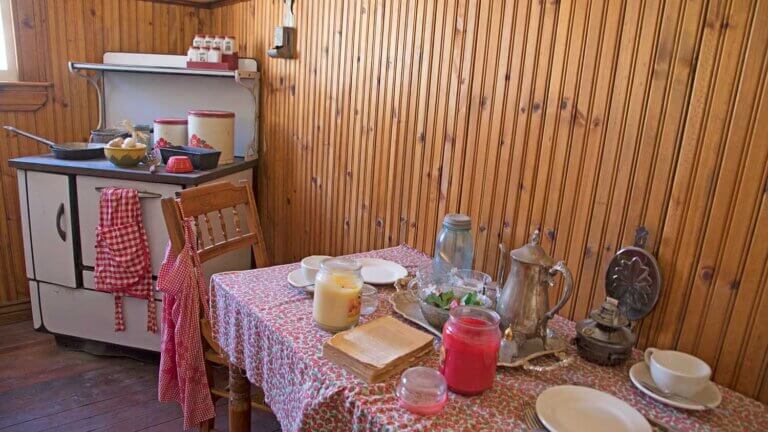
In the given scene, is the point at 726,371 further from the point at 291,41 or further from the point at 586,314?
the point at 291,41

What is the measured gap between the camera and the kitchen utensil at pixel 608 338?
46.9 inches

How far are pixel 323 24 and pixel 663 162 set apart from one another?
5.40ft

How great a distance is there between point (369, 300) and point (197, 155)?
1373 millimetres

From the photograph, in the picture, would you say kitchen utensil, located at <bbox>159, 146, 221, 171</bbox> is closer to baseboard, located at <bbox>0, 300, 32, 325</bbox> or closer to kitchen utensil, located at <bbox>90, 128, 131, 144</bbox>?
kitchen utensil, located at <bbox>90, 128, 131, 144</bbox>

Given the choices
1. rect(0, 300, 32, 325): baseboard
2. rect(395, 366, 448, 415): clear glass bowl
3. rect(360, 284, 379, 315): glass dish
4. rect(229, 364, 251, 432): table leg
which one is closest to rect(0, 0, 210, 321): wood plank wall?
rect(0, 300, 32, 325): baseboard

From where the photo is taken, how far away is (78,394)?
2.23 m

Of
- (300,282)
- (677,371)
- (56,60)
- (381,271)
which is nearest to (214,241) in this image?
(300,282)

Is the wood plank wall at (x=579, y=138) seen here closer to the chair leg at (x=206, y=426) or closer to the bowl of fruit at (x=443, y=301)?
the bowl of fruit at (x=443, y=301)

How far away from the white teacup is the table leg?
1.12m

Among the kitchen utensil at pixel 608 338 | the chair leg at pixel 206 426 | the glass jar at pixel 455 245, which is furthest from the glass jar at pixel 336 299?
the chair leg at pixel 206 426

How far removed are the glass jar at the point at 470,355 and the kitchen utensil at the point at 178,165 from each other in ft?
5.56

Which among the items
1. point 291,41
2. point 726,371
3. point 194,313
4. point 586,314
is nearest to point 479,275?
point 586,314

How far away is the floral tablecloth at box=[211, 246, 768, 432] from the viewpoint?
3.23 feet

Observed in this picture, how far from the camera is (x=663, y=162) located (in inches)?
48.4
